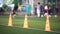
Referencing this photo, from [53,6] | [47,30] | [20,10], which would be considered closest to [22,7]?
[20,10]

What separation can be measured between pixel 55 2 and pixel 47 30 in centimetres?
2947

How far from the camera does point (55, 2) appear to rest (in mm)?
44844

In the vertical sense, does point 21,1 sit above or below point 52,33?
above

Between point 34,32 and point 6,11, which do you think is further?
point 6,11

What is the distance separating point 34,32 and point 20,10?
26390 millimetres

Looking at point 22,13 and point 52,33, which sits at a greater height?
point 22,13

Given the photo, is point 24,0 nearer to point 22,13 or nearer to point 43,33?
point 22,13

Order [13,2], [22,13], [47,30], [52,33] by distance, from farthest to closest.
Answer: [13,2]
[22,13]
[47,30]
[52,33]

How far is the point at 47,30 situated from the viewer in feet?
51.6

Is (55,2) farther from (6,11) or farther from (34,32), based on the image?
(34,32)

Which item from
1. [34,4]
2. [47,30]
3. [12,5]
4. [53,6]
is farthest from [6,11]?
[47,30]

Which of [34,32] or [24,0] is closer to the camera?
[34,32]

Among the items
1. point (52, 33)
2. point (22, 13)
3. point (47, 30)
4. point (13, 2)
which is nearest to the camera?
point (52, 33)

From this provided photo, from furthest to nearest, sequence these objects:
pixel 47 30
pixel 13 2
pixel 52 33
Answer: pixel 13 2
pixel 47 30
pixel 52 33
